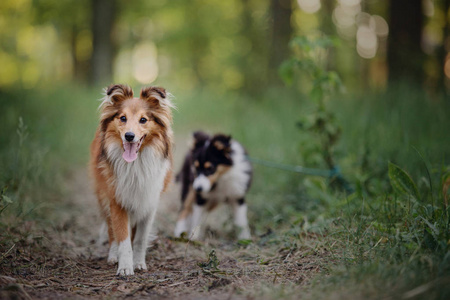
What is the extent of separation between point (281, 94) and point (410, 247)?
26.9ft

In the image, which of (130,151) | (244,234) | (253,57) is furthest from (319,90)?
(253,57)

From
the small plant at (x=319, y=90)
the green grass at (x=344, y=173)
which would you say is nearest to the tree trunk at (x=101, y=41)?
the green grass at (x=344, y=173)

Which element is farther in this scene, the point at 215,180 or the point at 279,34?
the point at 279,34

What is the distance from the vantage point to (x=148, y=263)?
369 centimetres

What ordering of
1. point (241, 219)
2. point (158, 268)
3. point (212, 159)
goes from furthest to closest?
point (212, 159) → point (241, 219) → point (158, 268)

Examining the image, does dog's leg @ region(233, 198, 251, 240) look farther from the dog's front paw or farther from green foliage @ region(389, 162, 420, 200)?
green foliage @ region(389, 162, 420, 200)

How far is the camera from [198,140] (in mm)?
5223

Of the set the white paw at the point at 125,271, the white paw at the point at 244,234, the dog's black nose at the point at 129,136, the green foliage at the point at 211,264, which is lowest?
the white paw at the point at 244,234

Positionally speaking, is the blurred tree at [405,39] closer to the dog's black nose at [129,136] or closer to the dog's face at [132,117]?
the dog's face at [132,117]

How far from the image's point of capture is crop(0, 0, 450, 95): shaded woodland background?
902 cm

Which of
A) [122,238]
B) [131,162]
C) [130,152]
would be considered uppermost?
[130,152]

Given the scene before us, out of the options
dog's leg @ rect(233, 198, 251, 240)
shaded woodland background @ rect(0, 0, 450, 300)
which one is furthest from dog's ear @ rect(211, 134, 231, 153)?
shaded woodland background @ rect(0, 0, 450, 300)

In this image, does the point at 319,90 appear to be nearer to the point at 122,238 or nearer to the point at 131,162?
the point at 131,162

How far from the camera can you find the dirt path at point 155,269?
8.84 ft
